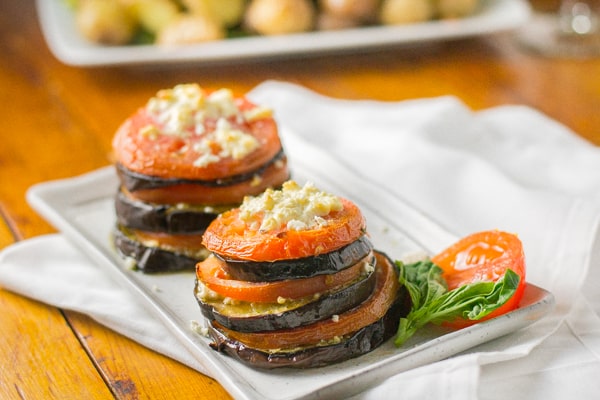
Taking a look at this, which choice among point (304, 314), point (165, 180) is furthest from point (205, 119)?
point (304, 314)

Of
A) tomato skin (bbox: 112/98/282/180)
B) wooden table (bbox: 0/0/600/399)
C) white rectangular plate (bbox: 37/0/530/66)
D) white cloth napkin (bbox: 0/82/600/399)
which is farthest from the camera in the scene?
white rectangular plate (bbox: 37/0/530/66)

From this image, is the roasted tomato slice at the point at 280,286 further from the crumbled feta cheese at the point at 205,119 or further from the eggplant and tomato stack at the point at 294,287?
the crumbled feta cheese at the point at 205,119

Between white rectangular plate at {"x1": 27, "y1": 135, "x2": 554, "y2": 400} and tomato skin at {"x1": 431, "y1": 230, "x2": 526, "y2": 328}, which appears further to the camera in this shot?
tomato skin at {"x1": 431, "y1": 230, "x2": 526, "y2": 328}

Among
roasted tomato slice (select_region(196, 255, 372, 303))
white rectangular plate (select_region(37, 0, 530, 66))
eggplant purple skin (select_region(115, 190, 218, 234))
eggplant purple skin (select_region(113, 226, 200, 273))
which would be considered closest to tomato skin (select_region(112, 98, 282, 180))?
eggplant purple skin (select_region(115, 190, 218, 234))

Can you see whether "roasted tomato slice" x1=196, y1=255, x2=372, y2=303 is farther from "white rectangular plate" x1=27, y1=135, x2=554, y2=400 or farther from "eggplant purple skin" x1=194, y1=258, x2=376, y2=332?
"white rectangular plate" x1=27, y1=135, x2=554, y2=400

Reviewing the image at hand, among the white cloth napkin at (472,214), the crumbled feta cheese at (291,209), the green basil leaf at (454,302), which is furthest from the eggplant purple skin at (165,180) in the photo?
the green basil leaf at (454,302)

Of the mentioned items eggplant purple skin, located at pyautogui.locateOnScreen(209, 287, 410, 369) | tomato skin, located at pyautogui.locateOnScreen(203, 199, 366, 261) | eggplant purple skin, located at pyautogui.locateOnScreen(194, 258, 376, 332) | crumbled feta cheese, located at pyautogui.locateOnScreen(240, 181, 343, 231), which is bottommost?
eggplant purple skin, located at pyautogui.locateOnScreen(209, 287, 410, 369)

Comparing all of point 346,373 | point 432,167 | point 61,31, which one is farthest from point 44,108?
point 346,373
